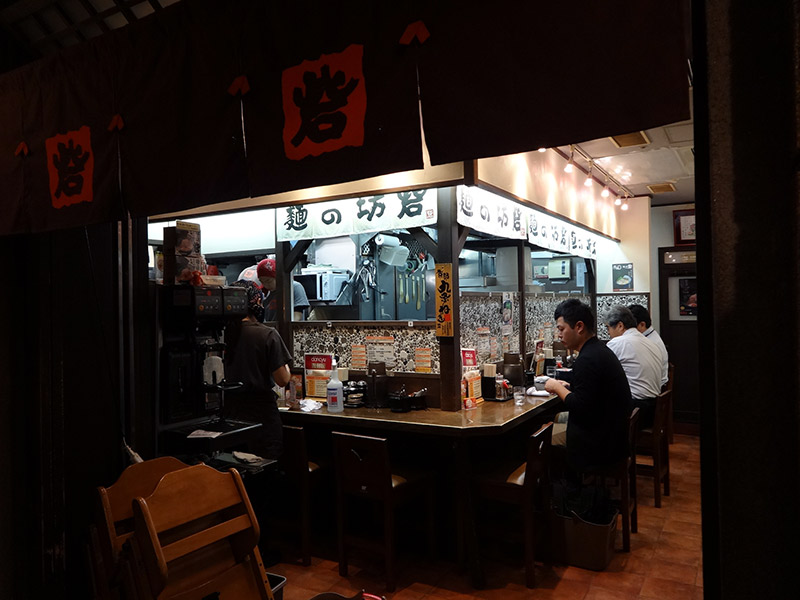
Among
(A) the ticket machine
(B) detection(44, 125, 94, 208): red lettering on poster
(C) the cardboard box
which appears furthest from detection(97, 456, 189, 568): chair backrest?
(B) detection(44, 125, 94, 208): red lettering on poster

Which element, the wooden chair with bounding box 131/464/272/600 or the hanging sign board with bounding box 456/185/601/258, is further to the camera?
the hanging sign board with bounding box 456/185/601/258

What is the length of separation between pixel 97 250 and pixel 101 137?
0.81 m

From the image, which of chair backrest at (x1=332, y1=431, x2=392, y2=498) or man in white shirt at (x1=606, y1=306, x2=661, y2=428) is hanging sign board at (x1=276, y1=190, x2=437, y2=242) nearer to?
chair backrest at (x1=332, y1=431, x2=392, y2=498)

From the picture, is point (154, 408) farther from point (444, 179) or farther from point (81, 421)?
point (444, 179)

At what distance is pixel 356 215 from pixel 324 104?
289cm

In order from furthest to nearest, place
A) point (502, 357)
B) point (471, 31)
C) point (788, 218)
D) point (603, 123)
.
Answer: point (502, 357)
point (471, 31)
point (603, 123)
point (788, 218)

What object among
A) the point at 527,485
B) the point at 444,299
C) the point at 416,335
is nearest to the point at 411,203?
the point at 444,299

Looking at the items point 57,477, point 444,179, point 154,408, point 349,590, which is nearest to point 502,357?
point 444,179

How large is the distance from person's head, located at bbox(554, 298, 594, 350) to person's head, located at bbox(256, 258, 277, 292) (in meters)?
2.61

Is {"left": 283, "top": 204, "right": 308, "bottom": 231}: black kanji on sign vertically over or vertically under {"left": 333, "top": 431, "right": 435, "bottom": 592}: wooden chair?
over

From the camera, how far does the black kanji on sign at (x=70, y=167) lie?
240 cm

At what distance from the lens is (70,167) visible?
7.97ft

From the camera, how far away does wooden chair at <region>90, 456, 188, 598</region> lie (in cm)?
220

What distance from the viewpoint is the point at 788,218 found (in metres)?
1.18
